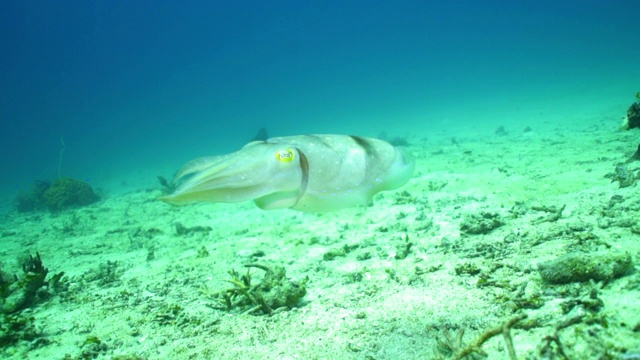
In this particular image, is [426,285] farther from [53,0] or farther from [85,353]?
[53,0]

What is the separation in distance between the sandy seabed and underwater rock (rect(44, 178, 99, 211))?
350 inches

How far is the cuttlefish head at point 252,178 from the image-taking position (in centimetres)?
171

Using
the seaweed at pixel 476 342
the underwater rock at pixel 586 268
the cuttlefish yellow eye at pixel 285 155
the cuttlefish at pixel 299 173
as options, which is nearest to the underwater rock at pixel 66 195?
the cuttlefish at pixel 299 173

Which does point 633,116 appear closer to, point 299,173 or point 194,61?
point 299,173

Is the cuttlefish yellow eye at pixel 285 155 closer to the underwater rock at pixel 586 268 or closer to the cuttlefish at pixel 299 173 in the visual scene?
the cuttlefish at pixel 299 173

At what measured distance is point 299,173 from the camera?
191 centimetres

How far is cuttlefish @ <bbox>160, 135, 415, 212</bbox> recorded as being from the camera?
5.85 feet

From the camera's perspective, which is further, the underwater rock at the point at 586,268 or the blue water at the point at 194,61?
the blue water at the point at 194,61

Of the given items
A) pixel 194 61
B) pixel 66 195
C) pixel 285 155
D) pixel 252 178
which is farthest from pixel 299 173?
pixel 194 61

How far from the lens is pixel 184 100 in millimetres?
128125

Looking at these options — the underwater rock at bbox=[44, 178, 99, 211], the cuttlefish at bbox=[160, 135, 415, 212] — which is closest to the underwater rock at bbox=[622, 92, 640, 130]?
the cuttlefish at bbox=[160, 135, 415, 212]

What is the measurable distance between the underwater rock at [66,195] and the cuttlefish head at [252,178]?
1762 centimetres

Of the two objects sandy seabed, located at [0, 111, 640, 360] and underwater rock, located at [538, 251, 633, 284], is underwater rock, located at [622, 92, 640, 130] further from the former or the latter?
underwater rock, located at [538, 251, 633, 284]

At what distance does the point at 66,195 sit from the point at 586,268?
63.2 ft
